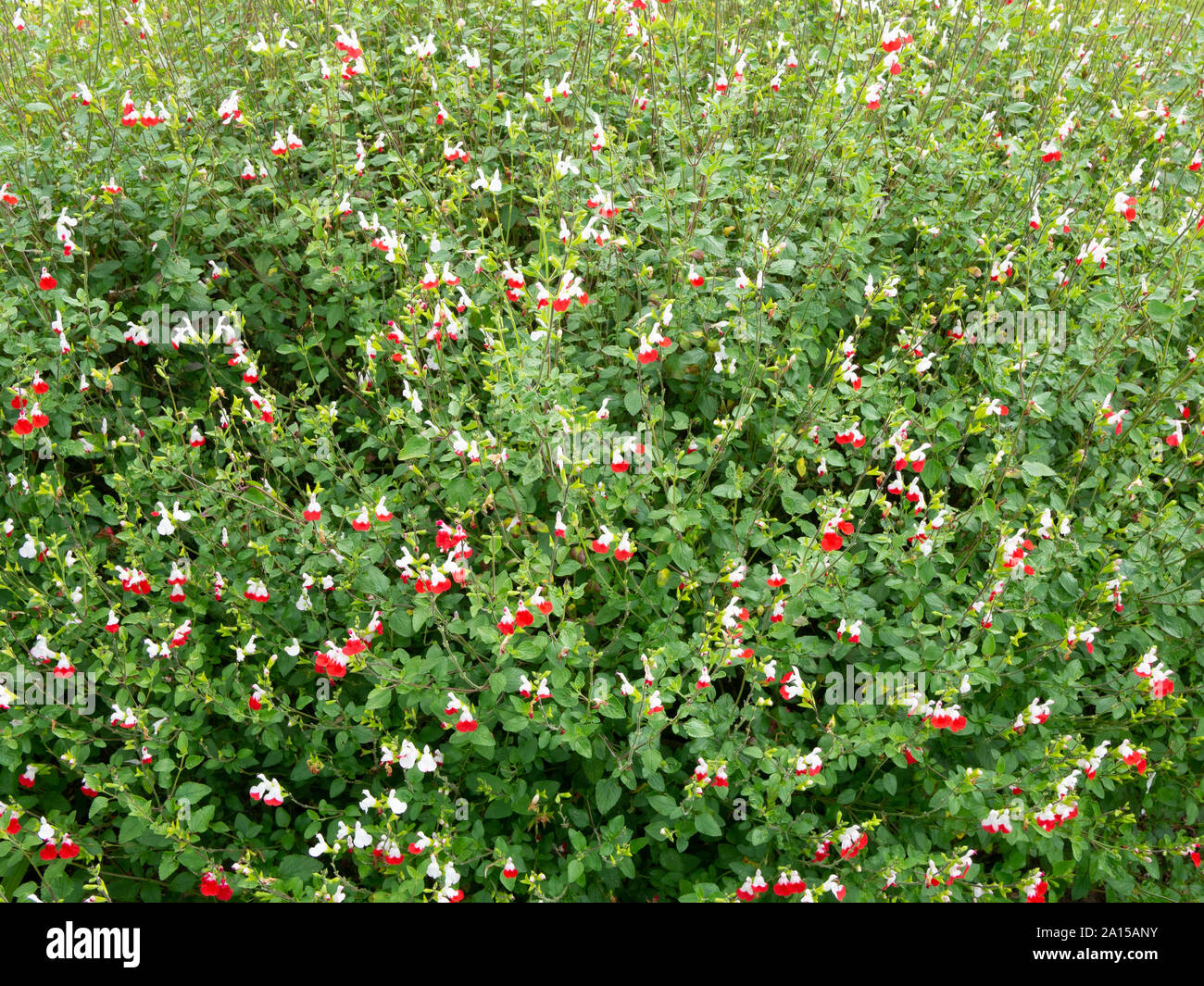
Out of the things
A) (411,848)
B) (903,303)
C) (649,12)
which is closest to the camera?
(411,848)

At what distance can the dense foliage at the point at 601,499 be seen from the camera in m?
2.41

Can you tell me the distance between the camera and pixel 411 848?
218cm

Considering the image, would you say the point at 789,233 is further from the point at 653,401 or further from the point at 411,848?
the point at 411,848

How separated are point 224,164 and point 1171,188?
391 cm

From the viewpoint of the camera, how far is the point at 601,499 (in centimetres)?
257

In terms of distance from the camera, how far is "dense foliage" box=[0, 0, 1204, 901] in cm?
241

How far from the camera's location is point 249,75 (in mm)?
3750

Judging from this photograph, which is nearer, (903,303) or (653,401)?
(653,401)

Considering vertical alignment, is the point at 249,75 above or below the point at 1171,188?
above
